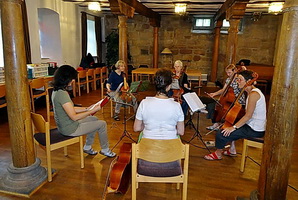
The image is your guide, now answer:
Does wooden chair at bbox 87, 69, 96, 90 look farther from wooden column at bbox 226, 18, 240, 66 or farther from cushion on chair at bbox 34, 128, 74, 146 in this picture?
cushion on chair at bbox 34, 128, 74, 146

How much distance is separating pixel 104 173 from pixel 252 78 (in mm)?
1937

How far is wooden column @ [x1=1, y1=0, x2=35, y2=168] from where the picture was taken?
202cm

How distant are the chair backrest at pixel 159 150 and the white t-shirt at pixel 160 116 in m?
0.23

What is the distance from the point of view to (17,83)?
2.11 meters

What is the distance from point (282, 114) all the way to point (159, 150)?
88cm

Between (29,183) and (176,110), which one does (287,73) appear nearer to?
(176,110)

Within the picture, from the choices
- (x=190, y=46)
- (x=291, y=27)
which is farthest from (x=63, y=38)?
(x=291, y=27)

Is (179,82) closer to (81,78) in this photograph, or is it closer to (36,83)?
(36,83)

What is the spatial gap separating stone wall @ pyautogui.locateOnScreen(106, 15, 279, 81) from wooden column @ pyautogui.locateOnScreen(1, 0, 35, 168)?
7.55 m

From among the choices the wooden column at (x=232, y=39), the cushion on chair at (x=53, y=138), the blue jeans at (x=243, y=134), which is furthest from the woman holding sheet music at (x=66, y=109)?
the wooden column at (x=232, y=39)

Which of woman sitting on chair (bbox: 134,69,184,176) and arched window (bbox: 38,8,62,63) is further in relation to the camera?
arched window (bbox: 38,8,62,63)

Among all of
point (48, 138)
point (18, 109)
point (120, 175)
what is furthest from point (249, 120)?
point (18, 109)

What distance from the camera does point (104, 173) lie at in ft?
8.50

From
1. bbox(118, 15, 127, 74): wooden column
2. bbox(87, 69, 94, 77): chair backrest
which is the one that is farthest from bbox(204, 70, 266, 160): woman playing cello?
bbox(87, 69, 94, 77): chair backrest
